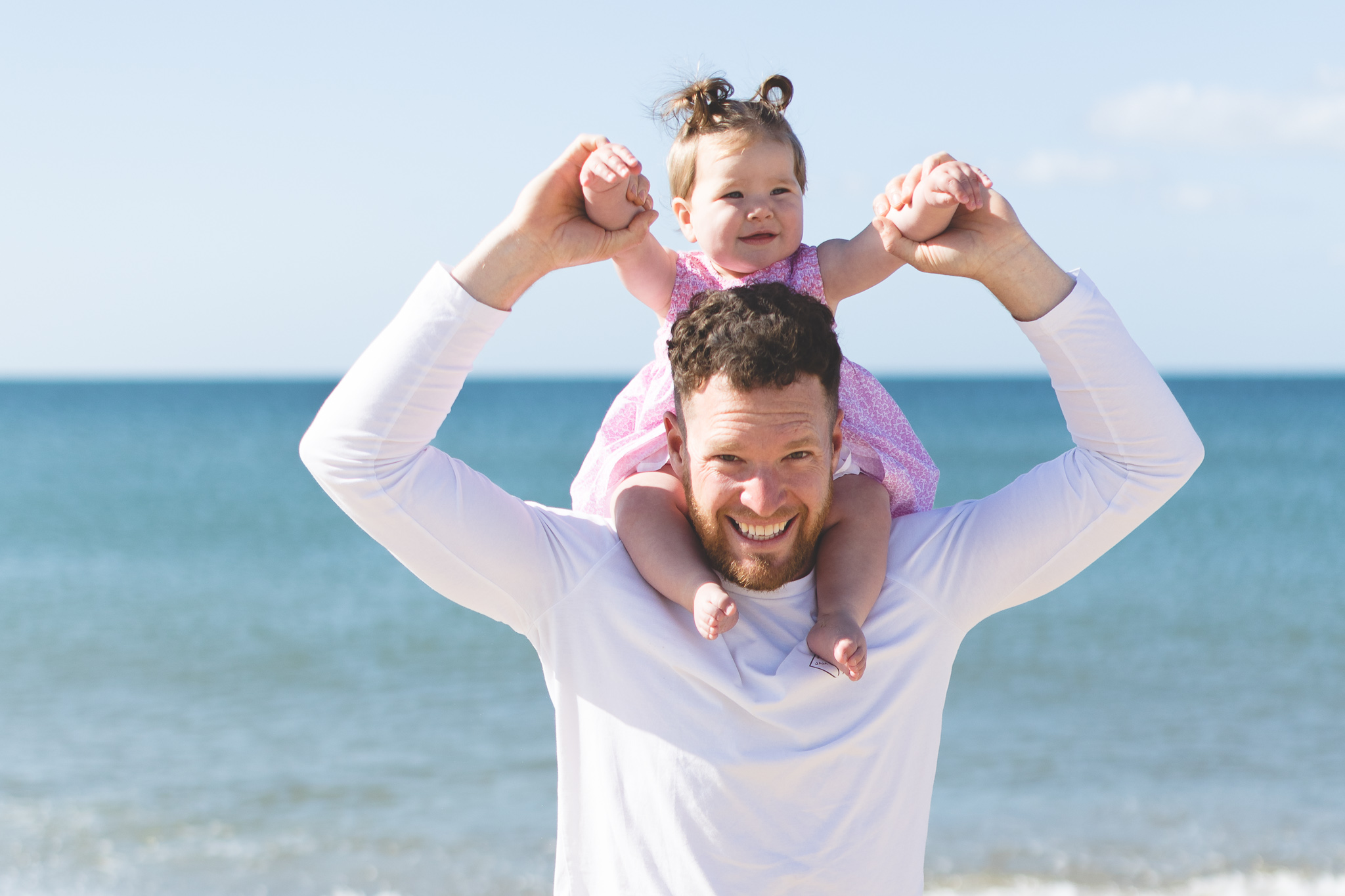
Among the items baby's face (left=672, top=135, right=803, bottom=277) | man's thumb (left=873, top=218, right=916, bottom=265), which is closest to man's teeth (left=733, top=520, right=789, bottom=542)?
man's thumb (left=873, top=218, right=916, bottom=265)

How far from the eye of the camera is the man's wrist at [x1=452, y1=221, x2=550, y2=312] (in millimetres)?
2248

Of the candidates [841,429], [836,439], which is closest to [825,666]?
[836,439]

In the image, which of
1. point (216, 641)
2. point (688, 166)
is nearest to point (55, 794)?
point (216, 641)

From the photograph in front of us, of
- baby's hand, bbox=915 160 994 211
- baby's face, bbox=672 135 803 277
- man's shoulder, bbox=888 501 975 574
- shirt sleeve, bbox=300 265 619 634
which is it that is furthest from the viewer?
baby's face, bbox=672 135 803 277

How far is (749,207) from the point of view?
3066 mm

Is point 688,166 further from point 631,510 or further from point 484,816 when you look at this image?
point 484,816

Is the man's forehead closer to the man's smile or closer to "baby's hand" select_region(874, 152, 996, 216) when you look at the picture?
the man's smile

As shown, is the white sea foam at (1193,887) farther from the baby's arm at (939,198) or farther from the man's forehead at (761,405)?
the baby's arm at (939,198)

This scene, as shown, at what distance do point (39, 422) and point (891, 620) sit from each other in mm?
60873

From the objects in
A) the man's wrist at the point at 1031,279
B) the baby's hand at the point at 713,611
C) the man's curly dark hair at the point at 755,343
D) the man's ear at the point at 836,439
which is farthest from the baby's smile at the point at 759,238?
the baby's hand at the point at 713,611

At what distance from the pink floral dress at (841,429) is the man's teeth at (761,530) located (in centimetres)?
43

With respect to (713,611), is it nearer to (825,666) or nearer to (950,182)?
(825,666)

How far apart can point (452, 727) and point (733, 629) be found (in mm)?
6925

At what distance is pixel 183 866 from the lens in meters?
6.73
